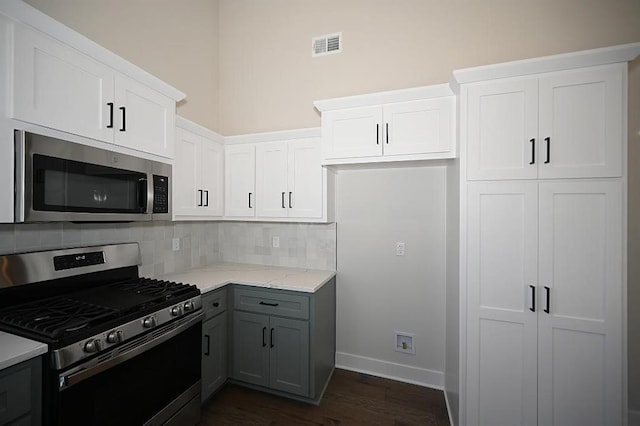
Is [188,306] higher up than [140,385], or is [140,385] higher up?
[188,306]

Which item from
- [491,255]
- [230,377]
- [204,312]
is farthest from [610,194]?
[230,377]

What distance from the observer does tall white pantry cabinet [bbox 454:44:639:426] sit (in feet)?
5.03

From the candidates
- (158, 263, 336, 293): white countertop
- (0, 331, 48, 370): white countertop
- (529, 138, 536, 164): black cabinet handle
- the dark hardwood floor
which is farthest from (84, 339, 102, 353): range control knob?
(529, 138, 536, 164): black cabinet handle

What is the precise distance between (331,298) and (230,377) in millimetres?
1098

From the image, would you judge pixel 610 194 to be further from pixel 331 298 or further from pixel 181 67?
pixel 181 67

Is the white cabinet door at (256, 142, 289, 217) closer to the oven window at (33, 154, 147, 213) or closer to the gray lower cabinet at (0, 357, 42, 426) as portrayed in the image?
the oven window at (33, 154, 147, 213)

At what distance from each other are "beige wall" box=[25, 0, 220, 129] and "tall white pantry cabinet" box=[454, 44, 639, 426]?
2499 mm

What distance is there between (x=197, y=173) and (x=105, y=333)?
4.93ft

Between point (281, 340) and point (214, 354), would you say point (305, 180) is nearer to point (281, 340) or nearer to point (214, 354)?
point (281, 340)

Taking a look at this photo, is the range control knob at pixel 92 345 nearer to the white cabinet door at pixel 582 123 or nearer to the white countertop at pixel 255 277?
the white countertop at pixel 255 277

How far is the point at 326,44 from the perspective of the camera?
2840 mm

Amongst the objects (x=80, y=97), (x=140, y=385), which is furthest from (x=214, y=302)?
(x=80, y=97)

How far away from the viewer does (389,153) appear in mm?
2143

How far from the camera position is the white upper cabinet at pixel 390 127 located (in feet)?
6.59
